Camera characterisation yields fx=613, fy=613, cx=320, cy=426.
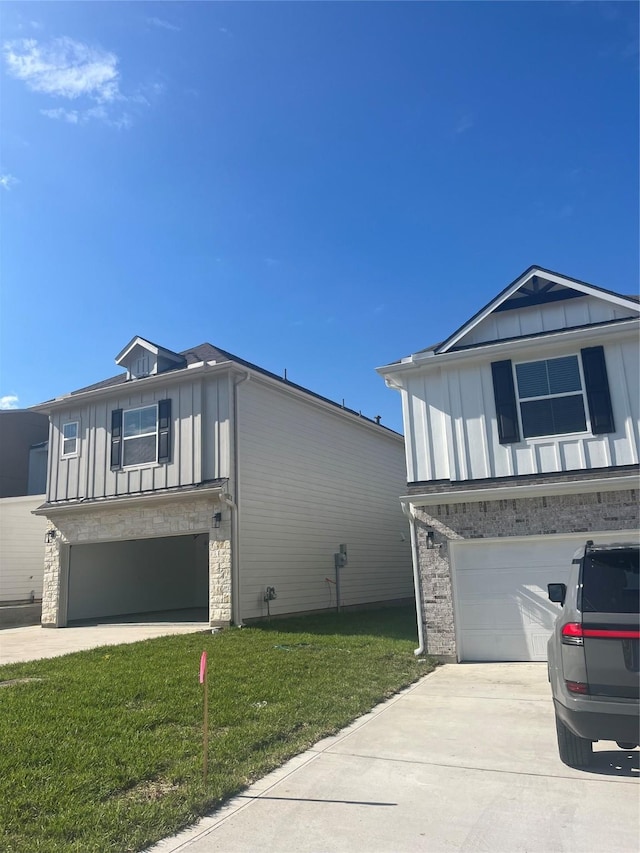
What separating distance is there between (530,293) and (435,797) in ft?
28.4

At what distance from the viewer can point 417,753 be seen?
207 inches

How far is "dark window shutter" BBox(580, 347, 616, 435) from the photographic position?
31.8 feet

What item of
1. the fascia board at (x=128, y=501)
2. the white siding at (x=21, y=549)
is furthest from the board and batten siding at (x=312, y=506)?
the white siding at (x=21, y=549)

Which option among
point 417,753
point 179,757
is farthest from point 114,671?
point 417,753

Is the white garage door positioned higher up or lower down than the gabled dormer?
lower down

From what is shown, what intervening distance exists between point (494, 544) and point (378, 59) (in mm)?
7915

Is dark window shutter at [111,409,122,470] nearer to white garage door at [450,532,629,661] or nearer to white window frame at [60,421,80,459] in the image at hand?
white window frame at [60,421,80,459]

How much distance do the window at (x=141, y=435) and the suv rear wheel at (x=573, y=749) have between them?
38.3 ft

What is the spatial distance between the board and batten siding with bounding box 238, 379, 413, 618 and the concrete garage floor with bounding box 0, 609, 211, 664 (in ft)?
7.17

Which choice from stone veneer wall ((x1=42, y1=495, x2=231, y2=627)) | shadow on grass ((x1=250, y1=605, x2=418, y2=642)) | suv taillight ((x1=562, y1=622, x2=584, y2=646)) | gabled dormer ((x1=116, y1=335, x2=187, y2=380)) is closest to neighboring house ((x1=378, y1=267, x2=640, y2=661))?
shadow on grass ((x1=250, y1=605, x2=418, y2=642))

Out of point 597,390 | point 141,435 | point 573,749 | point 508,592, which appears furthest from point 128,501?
point 573,749

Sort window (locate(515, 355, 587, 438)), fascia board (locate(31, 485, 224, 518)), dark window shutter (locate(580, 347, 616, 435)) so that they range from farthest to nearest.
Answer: fascia board (locate(31, 485, 224, 518)) < window (locate(515, 355, 587, 438)) < dark window shutter (locate(580, 347, 616, 435))

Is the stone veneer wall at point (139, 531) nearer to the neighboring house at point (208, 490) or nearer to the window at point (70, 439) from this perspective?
the neighboring house at point (208, 490)

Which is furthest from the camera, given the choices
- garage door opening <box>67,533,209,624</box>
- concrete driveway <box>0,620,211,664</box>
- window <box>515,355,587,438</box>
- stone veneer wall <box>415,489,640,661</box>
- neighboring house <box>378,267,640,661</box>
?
garage door opening <box>67,533,209,624</box>
